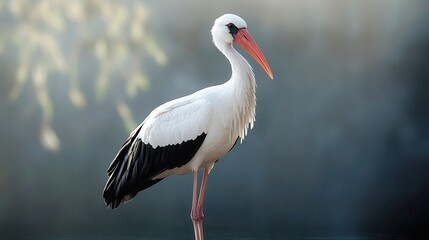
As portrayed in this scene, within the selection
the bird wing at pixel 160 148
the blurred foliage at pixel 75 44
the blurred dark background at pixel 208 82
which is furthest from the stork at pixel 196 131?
the blurred foliage at pixel 75 44

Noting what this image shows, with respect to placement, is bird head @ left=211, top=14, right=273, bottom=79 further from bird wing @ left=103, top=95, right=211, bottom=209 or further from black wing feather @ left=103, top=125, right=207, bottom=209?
black wing feather @ left=103, top=125, right=207, bottom=209

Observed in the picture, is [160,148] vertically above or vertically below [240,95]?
below

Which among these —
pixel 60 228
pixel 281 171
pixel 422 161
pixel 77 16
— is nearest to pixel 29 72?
pixel 77 16

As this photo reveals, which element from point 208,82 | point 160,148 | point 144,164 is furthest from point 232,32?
point 208,82

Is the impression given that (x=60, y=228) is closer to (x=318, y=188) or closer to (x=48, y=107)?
(x=48, y=107)

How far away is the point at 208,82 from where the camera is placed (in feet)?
22.9

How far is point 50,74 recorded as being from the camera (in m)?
7.14

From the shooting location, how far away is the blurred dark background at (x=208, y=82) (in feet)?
23.1

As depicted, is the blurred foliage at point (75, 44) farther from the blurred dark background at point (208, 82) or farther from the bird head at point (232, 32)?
the bird head at point (232, 32)

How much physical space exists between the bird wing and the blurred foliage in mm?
2046

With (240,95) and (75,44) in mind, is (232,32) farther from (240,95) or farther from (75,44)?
(75,44)

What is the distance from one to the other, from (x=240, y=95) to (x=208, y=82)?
2.10 m

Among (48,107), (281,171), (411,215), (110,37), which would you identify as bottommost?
(411,215)

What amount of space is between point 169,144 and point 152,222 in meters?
2.19
